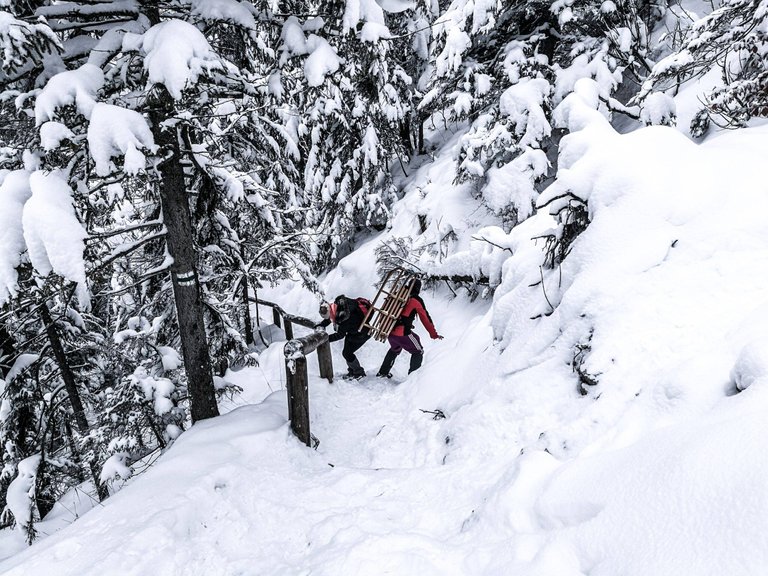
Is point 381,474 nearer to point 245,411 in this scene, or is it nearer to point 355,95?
point 245,411

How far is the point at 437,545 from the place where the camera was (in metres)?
2.94

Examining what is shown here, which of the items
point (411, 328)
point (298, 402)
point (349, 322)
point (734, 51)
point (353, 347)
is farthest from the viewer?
point (353, 347)

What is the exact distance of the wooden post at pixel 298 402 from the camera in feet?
17.3

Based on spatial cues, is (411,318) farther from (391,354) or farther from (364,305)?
(364,305)

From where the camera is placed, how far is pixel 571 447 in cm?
329

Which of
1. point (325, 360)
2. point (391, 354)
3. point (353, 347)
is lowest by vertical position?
point (391, 354)

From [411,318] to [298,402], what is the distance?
3.29 meters

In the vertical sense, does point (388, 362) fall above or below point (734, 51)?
below

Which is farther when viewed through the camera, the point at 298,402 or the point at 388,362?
the point at 388,362

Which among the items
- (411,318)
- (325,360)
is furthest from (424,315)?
(325,360)

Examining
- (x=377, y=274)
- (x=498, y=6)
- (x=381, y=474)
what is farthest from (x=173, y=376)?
(x=498, y=6)

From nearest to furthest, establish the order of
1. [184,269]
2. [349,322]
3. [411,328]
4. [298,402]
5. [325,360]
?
[298,402]
[184,269]
[325,360]
[411,328]
[349,322]

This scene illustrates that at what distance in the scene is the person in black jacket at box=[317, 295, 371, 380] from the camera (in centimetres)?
816

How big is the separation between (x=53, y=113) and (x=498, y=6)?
364 inches
